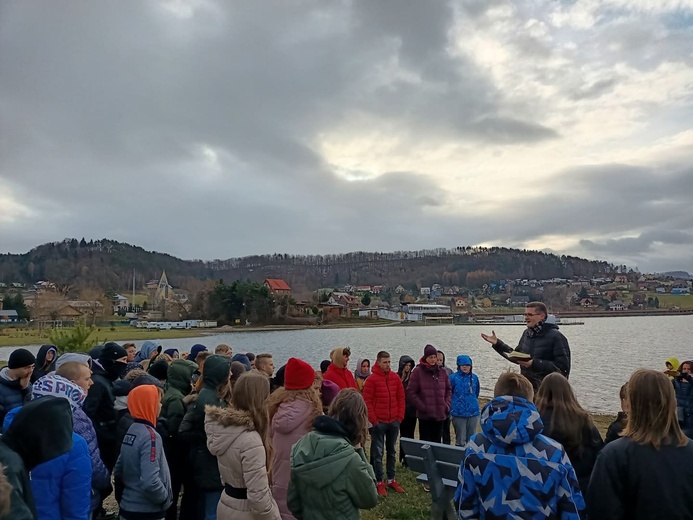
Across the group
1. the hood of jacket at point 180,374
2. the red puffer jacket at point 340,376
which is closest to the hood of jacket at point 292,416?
the hood of jacket at point 180,374

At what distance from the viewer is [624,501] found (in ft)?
9.01

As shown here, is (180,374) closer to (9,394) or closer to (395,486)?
(9,394)

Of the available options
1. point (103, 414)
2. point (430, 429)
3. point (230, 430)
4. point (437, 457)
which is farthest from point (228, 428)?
point (430, 429)

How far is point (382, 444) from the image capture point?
716 cm

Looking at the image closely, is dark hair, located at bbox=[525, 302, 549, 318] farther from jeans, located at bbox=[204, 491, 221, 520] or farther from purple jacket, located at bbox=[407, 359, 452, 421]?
jeans, located at bbox=[204, 491, 221, 520]


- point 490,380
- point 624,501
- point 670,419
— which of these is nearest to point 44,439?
point 624,501

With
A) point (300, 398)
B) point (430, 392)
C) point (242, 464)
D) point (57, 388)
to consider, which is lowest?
point (430, 392)

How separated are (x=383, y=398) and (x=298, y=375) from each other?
3.06 meters

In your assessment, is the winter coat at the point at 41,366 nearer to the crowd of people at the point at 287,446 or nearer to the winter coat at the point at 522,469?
the crowd of people at the point at 287,446

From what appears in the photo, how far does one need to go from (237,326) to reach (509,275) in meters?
111

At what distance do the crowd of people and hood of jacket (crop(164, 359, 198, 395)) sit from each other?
1cm

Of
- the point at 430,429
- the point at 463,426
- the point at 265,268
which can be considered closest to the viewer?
the point at 430,429

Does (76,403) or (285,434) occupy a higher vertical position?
(76,403)

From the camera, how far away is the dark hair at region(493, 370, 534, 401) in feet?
9.87
